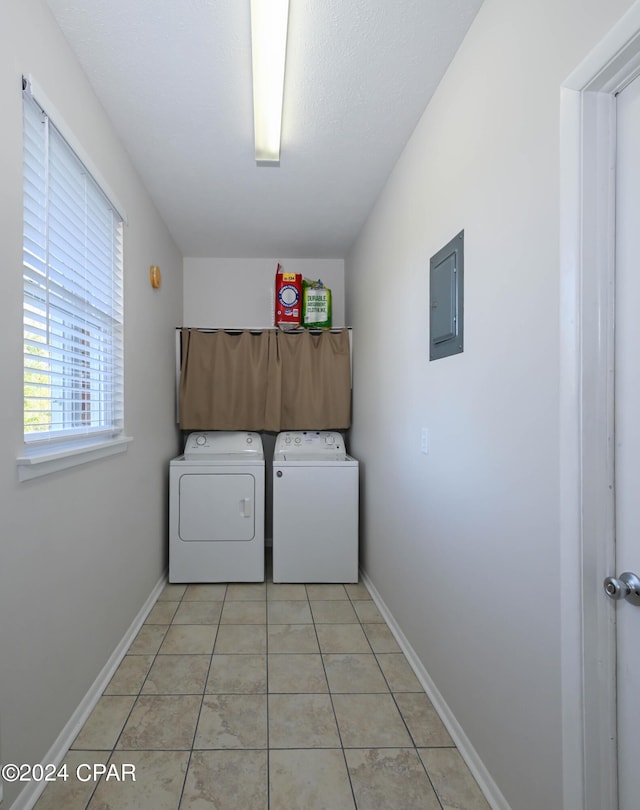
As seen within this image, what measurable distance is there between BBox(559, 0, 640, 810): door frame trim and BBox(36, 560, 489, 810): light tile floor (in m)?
0.62

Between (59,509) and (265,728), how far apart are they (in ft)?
3.69

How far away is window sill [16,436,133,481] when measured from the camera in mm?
1349

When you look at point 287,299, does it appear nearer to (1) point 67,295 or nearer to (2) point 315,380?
(2) point 315,380

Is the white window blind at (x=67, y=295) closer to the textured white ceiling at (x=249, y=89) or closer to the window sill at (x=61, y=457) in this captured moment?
the window sill at (x=61, y=457)

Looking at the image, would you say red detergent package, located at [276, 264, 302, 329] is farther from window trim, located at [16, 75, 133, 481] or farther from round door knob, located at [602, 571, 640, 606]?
round door knob, located at [602, 571, 640, 606]

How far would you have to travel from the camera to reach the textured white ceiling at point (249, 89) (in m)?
1.55

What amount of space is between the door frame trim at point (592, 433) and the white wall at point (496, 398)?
0.26 feet

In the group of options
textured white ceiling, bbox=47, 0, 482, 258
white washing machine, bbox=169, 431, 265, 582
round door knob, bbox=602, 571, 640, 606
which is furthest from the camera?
white washing machine, bbox=169, 431, 265, 582

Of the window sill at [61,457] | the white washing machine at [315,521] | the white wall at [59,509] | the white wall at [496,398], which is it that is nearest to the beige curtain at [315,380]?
the white washing machine at [315,521]

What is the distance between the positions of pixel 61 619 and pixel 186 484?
5.20ft

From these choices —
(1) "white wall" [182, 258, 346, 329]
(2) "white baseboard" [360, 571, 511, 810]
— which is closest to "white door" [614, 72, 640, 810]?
(2) "white baseboard" [360, 571, 511, 810]

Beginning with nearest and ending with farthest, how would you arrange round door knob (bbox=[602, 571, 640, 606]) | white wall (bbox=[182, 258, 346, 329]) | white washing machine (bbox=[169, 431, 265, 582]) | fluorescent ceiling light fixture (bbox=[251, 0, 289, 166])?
round door knob (bbox=[602, 571, 640, 606]) → fluorescent ceiling light fixture (bbox=[251, 0, 289, 166]) → white washing machine (bbox=[169, 431, 265, 582]) → white wall (bbox=[182, 258, 346, 329])

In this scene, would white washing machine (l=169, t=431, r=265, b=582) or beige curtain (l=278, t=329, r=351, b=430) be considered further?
beige curtain (l=278, t=329, r=351, b=430)

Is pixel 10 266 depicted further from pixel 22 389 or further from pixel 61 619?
pixel 61 619
